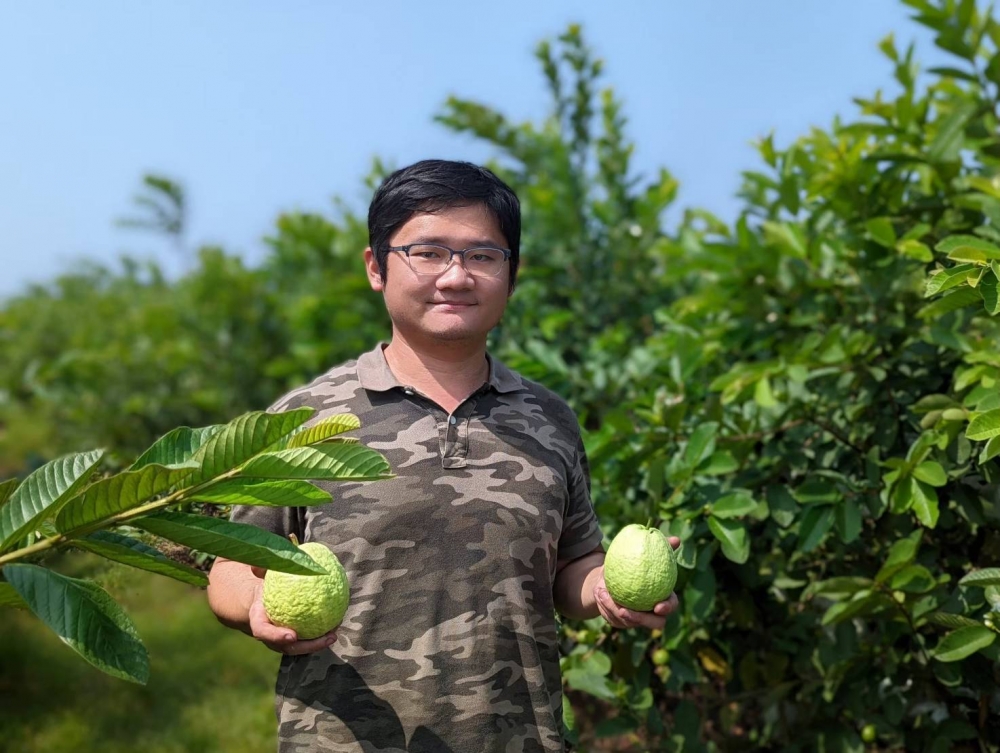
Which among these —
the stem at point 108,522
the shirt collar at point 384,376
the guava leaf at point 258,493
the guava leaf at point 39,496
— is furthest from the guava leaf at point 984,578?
the guava leaf at point 39,496

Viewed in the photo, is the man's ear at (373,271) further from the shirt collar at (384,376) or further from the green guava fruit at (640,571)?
the green guava fruit at (640,571)

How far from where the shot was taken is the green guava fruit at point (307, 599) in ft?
4.44

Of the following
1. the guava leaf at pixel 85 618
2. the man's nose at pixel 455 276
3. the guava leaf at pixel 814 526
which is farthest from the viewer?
the guava leaf at pixel 814 526

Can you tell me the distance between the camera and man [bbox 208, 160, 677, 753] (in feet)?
5.07

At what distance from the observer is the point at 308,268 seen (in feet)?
19.7

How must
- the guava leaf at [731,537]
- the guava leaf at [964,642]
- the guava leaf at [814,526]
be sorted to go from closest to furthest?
the guava leaf at [964,642]
the guava leaf at [731,537]
the guava leaf at [814,526]

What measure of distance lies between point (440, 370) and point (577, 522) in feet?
1.21

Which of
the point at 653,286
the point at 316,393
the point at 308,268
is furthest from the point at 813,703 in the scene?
the point at 308,268

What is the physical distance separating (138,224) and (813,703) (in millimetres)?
9966

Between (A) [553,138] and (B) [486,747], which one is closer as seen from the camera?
(B) [486,747]

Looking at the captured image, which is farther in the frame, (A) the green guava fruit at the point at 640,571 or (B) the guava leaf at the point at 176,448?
(A) the green guava fruit at the point at 640,571

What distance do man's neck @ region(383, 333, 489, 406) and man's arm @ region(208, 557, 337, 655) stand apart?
0.41 m

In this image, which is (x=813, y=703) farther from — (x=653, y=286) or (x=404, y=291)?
(x=653, y=286)

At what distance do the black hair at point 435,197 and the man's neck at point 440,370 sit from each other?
0.15 meters
